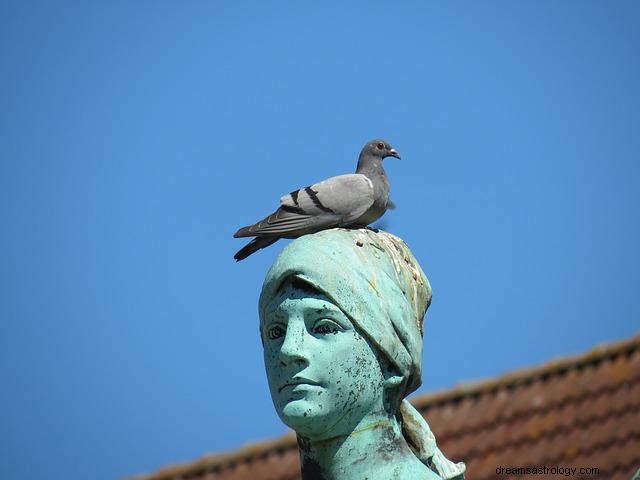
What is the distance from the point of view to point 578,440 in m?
11.2

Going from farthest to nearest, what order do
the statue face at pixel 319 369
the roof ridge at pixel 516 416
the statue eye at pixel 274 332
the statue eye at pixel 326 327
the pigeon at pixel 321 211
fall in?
the roof ridge at pixel 516 416, the pigeon at pixel 321 211, the statue eye at pixel 274 332, the statue eye at pixel 326 327, the statue face at pixel 319 369

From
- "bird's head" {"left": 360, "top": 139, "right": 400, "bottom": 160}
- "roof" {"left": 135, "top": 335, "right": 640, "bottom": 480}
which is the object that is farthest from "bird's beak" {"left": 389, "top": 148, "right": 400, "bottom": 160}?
"roof" {"left": 135, "top": 335, "right": 640, "bottom": 480}

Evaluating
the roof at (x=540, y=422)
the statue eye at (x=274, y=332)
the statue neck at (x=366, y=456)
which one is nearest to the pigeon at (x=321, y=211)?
the statue eye at (x=274, y=332)

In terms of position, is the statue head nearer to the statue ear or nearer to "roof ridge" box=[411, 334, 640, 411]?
the statue ear

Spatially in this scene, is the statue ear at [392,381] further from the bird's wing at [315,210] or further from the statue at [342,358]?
the bird's wing at [315,210]

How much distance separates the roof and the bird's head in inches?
155

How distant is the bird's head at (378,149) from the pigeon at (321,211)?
1.05 ft

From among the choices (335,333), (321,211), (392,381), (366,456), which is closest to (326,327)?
(335,333)

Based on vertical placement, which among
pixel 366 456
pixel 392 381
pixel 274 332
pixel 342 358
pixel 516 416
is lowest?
pixel 366 456

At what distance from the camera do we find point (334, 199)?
7.06 metres

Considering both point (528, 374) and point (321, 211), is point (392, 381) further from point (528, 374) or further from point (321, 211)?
point (528, 374)

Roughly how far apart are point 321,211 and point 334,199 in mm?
86

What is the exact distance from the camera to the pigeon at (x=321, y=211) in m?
7.04

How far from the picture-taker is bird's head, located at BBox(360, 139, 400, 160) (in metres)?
7.64
